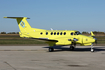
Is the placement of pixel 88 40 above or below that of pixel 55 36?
below

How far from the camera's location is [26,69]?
10211 millimetres

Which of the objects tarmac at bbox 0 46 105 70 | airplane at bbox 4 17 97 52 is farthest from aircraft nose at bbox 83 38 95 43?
tarmac at bbox 0 46 105 70

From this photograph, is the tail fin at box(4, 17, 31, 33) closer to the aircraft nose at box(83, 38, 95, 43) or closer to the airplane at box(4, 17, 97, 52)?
the airplane at box(4, 17, 97, 52)

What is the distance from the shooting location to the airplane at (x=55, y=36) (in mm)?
20891

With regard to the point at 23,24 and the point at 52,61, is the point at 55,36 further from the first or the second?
the point at 52,61

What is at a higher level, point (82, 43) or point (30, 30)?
point (30, 30)

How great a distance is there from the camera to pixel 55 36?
22234 millimetres

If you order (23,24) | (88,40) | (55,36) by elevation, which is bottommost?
(88,40)

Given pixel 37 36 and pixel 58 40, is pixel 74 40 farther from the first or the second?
pixel 37 36

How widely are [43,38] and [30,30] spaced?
2.59m

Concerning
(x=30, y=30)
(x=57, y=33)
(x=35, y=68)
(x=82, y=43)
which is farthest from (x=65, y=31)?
(x=35, y=68)

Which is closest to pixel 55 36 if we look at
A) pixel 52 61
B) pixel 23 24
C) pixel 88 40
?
pixel 88 40

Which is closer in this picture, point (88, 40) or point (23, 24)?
point (88, 40)

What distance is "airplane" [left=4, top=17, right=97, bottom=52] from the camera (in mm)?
20891
